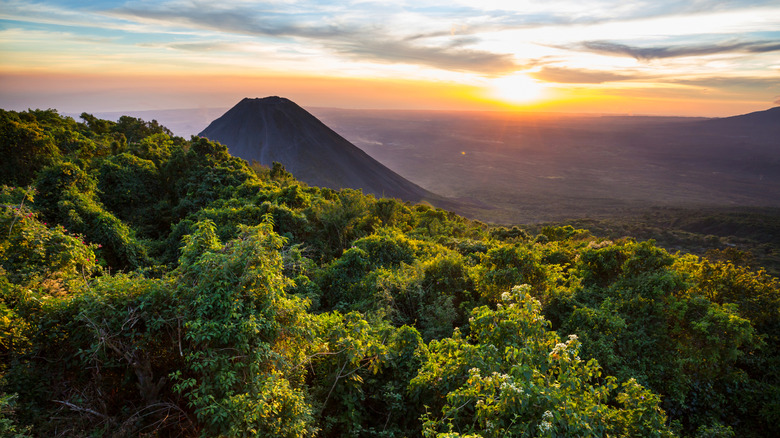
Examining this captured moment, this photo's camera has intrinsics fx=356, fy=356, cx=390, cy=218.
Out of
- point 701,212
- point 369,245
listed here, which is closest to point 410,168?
point 701,212

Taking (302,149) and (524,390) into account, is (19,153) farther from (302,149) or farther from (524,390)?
(302,149)

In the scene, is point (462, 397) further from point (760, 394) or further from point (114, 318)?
point (760, 394)

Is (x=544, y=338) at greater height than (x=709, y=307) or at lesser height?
greater

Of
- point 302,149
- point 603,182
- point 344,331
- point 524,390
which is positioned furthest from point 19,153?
point 603,182

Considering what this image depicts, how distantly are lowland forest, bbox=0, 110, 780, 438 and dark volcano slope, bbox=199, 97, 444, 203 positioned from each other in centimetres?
7600

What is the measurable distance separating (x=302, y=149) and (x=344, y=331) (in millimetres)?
105176

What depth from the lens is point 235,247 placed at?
579cm

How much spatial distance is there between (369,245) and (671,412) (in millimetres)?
10564

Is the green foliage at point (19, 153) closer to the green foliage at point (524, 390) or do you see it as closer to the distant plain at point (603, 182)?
the green foliage at point (524, 390)

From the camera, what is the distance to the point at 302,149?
107 meters

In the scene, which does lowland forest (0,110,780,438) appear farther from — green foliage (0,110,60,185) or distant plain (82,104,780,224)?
distant plain (82,104,780,224)

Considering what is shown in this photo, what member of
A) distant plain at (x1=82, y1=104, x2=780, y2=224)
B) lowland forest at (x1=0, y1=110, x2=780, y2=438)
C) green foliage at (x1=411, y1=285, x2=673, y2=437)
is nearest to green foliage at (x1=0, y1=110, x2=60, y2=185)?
lowland forest at (x1=0, y1=110, x2=780, y2=438)

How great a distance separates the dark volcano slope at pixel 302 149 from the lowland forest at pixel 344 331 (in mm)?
76004

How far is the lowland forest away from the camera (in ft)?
16.2
